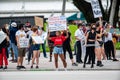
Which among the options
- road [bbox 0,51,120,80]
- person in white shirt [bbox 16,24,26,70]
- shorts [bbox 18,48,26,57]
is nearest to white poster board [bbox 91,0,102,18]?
road [bbox 0,51,120,80]

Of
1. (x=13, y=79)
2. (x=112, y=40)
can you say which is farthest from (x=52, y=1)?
(x=13, y=79)

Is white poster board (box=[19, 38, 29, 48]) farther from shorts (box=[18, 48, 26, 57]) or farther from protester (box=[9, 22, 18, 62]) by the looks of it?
protester (box=[9, 22, 18, 62])

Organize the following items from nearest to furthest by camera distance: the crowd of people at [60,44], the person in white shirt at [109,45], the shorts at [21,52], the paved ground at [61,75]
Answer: the paved ground at [61,75]
the crowd of people at [60,44]
the shorts at [21,52]
the person in white shirt at [109,45]

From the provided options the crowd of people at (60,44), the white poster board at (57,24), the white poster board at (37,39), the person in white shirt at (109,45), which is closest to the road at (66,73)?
the crowd of people at (60,44)

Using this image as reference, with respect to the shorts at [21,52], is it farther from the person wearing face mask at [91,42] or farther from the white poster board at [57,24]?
the person wearing face mask at [91,42]

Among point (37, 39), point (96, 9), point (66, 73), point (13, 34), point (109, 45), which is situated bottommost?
point (66, 73)

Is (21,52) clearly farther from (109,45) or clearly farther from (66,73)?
(109,45)

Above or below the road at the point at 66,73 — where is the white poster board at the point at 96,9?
above

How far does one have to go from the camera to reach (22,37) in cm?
2152

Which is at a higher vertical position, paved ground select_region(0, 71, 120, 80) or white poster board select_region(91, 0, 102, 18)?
white poster board select_region(91, 0, 102, 18)

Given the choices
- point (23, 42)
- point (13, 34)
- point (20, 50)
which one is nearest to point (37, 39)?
point (23, 42)

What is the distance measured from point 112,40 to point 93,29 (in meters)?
4.05

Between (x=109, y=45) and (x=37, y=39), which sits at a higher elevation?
(x=37, y=39)

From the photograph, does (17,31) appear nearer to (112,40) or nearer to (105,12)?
(112,40)
